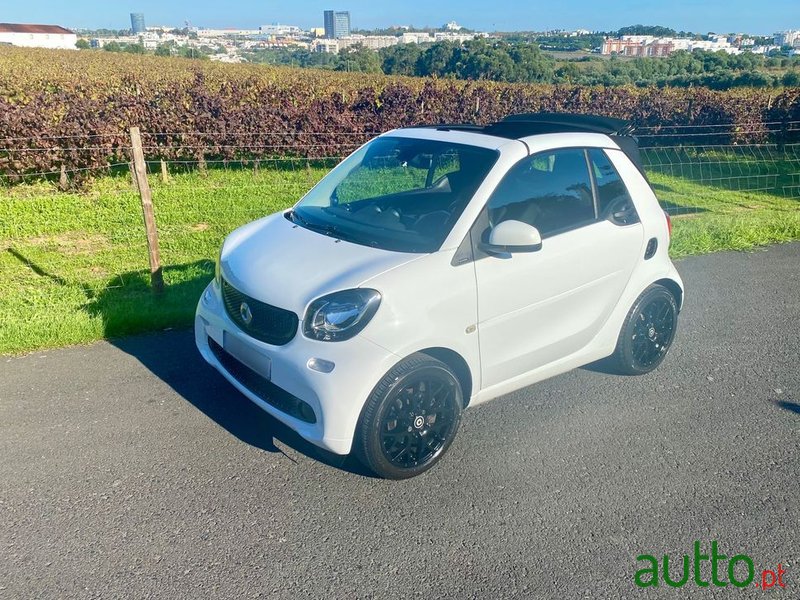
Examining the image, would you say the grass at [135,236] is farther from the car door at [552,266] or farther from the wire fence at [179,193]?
the car door at [552,266]

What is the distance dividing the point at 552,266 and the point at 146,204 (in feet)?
11.8

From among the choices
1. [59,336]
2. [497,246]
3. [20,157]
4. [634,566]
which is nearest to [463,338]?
[497,246]

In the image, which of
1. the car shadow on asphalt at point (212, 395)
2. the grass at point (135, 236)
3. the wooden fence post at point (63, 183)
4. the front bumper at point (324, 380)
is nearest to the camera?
the front bumper at point (324, 380)

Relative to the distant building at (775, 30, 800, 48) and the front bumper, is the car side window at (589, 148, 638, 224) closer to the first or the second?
the front bumper

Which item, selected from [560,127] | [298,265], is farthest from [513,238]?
[560,127]

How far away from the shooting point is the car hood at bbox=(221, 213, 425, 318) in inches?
134

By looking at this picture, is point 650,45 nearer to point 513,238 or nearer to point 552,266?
point 552,266

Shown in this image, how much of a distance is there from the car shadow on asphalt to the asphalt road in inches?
0.7

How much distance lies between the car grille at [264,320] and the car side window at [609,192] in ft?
7.08

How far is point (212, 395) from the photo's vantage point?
440 centimetres

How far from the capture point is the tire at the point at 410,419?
333 cm

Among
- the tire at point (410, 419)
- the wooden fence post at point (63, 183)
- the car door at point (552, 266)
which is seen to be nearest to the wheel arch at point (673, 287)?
the car door at point (552, 266)

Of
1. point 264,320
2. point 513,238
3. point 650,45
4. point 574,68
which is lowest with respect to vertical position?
point 264,320

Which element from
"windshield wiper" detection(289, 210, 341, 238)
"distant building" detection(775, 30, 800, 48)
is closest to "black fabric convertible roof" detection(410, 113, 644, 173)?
"windshield wiper" detection(289, 210, 341, 238)
